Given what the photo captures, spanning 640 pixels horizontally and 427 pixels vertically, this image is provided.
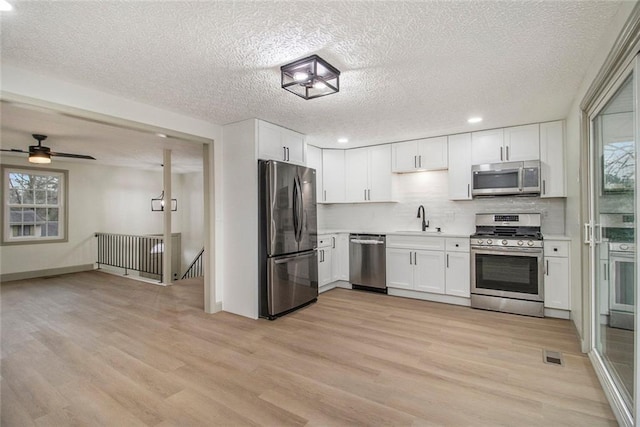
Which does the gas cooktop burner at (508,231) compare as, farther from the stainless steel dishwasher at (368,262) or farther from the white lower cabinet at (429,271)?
the stainless steel dishwasher at (368,262)

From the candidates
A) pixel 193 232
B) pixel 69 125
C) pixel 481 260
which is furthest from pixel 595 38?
pixel 193 232

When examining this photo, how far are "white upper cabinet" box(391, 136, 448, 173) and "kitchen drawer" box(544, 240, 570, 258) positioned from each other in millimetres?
1688

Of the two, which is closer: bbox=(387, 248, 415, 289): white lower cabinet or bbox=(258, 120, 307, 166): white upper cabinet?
bbox=(258, 120, 307, 166): white upper cabinet

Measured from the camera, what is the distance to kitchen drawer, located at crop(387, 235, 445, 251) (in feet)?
14.3

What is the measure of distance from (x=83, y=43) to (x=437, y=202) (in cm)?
467

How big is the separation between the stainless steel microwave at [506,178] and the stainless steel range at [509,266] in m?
0.37

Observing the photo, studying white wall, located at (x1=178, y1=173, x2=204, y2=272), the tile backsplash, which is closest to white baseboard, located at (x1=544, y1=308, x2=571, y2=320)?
the tile backsplash

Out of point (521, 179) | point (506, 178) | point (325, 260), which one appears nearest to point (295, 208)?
point (325, 260)

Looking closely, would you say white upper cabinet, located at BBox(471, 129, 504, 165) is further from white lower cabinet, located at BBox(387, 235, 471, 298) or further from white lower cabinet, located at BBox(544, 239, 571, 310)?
white lower cabinet, located at BBox(544, 239, 571, 310)

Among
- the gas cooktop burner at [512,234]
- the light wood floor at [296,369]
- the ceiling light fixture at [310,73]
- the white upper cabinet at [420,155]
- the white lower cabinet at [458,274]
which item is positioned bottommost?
the light wood floor at [296,369]

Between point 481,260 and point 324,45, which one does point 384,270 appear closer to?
point 481,260

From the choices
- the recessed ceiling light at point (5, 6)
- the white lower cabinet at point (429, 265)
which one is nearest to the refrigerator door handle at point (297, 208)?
the white lower cabinet at point (429, 265)

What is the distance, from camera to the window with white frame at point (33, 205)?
607 centimetres

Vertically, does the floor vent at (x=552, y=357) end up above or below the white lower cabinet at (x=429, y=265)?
below
